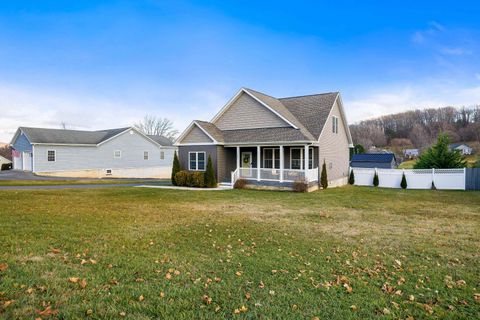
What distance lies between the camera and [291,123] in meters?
18.0

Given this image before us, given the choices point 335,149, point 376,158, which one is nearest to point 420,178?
point 335,149

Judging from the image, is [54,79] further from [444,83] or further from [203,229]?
[444,83]

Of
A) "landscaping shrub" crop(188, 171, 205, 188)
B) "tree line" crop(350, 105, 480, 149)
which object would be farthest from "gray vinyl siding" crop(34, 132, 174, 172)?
"tree line" crop(350, 105, 480, 149)

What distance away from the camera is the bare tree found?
64812 millimetres

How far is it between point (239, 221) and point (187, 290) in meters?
4.68

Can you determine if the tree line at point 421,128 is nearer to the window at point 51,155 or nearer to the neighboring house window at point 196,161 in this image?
the neighboring house window at point 196,161

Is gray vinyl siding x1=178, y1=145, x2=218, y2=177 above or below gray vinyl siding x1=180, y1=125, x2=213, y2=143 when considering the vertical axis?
below

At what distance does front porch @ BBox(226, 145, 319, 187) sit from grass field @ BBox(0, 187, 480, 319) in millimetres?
8150

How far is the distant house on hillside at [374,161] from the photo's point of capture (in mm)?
37600

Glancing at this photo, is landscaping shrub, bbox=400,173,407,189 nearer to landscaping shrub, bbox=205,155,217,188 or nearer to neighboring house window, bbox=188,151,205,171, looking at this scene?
landscaping shrub, bbox=205,155,217,188

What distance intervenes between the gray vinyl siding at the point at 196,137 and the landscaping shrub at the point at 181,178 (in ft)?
7.81

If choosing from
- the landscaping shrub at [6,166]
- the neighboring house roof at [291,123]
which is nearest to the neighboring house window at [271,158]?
the neighboring house roof at [291,123]

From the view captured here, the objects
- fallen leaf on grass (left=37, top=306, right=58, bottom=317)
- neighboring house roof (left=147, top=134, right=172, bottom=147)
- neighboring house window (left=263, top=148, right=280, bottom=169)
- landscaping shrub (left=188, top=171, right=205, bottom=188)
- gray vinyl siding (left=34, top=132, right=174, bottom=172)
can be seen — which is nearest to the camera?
fallen leaf on grass (left=37, top=306, right=58, bottom=317)

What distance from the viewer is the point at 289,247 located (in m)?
5.90
